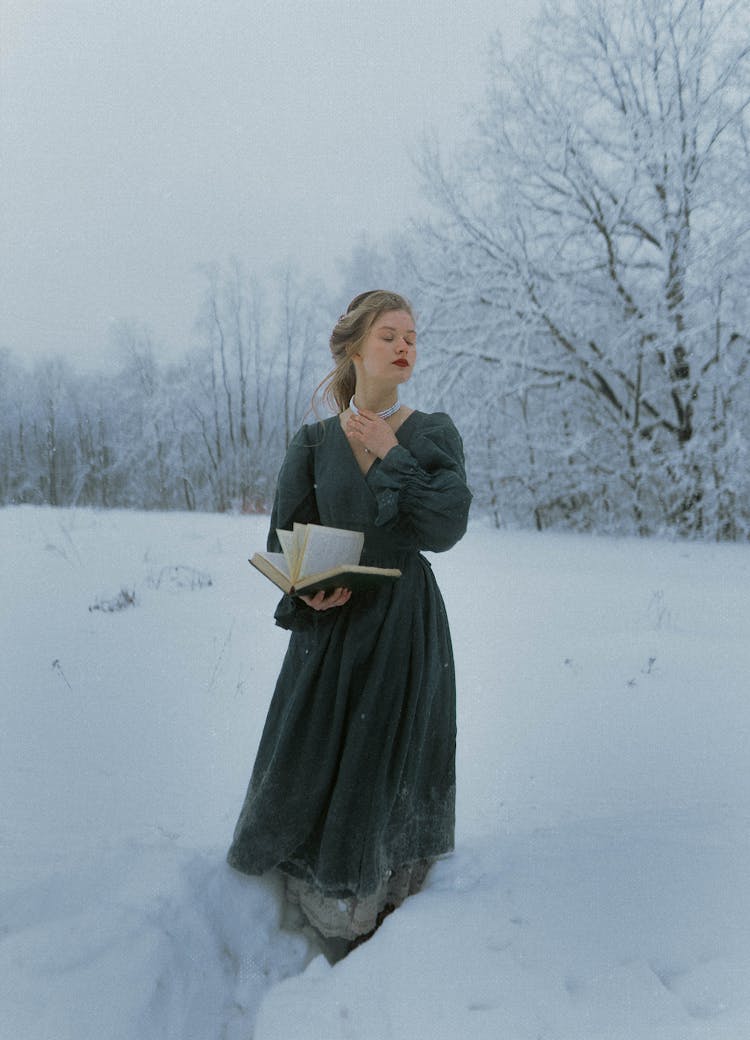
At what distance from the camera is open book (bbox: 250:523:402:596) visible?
66.2 inches

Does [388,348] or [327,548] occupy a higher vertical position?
[388,348]

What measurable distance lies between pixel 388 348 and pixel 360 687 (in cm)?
89

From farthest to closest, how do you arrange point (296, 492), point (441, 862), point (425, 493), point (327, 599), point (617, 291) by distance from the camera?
point (617, 291) → point (441, 862) → point (296, 492) → point (327, 599) → point (425, 493)

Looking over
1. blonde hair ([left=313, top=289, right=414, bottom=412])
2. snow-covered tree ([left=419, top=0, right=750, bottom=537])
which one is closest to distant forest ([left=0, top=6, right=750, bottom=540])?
snow-covered tree ([left=419, top=0, right=750, bottom=537])

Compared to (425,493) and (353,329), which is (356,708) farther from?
(353,329)

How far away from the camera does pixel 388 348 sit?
1.86 meters

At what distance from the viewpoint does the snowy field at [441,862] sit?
1.63 meters

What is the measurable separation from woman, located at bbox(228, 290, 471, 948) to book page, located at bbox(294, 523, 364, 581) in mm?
84

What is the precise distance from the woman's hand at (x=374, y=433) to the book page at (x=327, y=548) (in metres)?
0.22

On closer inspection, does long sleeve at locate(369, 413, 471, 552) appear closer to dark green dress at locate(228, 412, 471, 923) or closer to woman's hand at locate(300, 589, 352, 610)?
dark green dress at locate(228, 412, 471, 923)

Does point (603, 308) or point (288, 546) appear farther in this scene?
point (603, 308)

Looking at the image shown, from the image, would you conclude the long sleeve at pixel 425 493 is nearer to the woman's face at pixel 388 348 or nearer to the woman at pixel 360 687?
the woman at pixel 360 687

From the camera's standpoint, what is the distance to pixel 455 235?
29.6 ft

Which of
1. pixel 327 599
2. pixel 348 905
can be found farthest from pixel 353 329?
pixel 348 905
